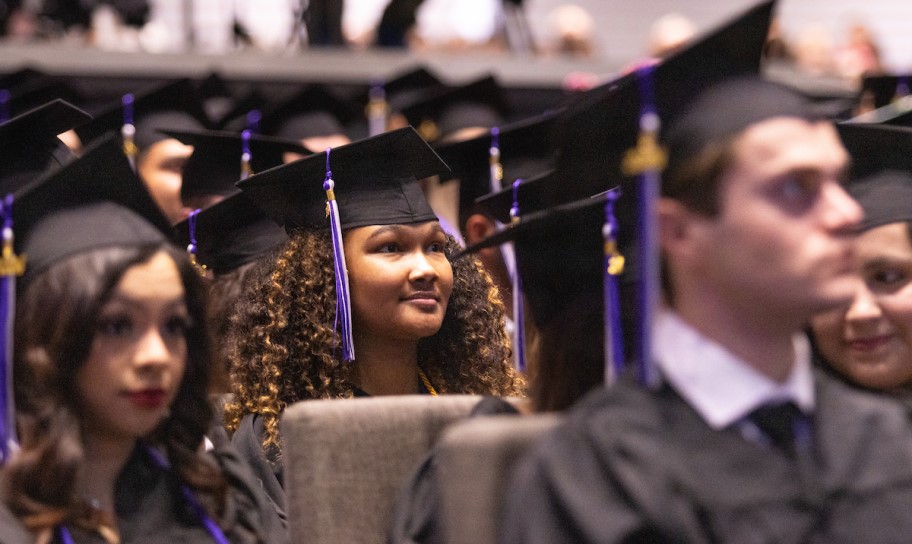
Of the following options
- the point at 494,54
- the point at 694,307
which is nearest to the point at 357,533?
the point at 694,307

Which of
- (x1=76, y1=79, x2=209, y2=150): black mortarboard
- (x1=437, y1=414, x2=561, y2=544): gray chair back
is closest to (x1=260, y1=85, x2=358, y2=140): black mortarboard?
(x1=76, y1=79, x2=209, y2=150): black mortarboard

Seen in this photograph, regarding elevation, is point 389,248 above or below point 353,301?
above

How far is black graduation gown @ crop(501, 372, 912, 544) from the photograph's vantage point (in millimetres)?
1466

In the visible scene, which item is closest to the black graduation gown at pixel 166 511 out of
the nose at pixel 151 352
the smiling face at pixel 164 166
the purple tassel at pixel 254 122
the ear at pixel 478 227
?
the nose at pixel 151 352

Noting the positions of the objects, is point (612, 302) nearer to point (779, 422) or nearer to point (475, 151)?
point (779, 422)

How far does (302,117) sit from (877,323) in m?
3.55

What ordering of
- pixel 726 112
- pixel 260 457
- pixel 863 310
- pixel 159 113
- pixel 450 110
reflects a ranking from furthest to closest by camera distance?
pixel 450 110, pixel 159 113, pixel 260 457, pixel 863 310, pixel 726 112

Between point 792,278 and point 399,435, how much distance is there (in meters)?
0.89

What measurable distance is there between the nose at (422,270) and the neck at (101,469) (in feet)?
3.51

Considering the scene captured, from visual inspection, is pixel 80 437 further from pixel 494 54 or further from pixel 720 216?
pixel 494 54

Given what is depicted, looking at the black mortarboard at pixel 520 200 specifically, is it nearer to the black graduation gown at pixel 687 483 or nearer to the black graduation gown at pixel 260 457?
the black graduation gown at pixel 260 457

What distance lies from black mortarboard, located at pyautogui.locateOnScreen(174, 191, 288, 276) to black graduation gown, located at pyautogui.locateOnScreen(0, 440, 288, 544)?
5.18 feet

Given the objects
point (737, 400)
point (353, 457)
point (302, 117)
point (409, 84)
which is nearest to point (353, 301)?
point (353, 457)

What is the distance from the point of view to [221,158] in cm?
430
